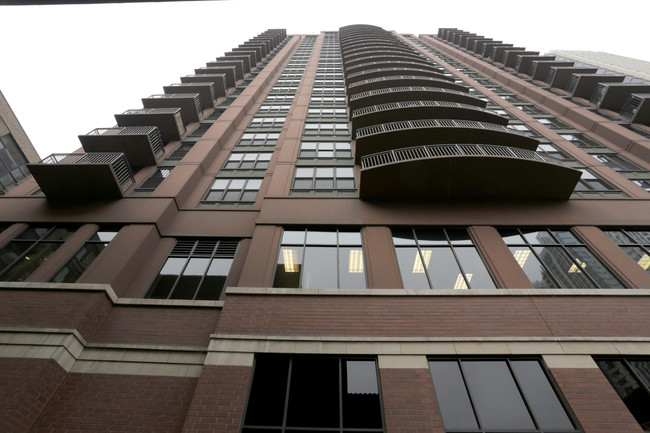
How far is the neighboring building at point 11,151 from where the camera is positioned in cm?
2556

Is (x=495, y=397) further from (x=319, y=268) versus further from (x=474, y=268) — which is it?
(x=319, y=268)

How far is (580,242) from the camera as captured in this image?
11.0m

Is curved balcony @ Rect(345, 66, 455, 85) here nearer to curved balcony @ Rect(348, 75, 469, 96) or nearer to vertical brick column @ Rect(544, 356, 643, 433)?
curved balcony @ Rect(348, 75, 469, 96)

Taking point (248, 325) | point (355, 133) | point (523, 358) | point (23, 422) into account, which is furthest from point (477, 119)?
point (23, 422)

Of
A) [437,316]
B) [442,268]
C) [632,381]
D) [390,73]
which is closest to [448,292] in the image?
[437,316]

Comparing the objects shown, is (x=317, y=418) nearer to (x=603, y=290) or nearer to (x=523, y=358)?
(x=523, y=358)

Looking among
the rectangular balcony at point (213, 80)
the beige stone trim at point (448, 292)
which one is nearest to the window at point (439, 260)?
the beige stone trim at point (448, 292)

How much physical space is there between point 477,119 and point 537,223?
866 centimetres

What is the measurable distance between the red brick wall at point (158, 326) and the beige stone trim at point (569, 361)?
27.7ft

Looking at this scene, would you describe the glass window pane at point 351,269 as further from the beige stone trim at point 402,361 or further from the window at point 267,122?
the window at point 267,122

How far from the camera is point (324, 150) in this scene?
1772cm

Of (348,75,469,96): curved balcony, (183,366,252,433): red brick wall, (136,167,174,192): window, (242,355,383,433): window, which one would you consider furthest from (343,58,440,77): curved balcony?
(183,366,252,433): red brick wall

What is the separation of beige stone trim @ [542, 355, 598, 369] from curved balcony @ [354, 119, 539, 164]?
10.0 m

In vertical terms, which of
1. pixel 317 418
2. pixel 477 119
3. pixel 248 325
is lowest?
pixel 317 418
